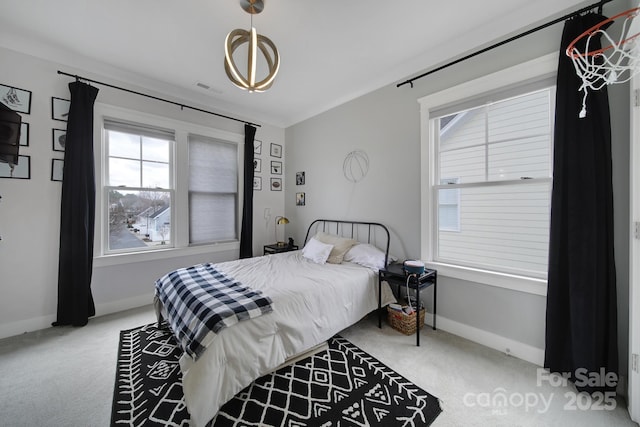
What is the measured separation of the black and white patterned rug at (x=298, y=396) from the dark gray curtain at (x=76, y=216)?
1017 mm

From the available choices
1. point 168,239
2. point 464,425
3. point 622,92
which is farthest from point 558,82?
point 168,239

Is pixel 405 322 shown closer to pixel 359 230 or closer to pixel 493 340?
pixel 493 340

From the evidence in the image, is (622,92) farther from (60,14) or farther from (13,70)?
(13,70)

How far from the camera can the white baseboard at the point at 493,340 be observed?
2.00 m

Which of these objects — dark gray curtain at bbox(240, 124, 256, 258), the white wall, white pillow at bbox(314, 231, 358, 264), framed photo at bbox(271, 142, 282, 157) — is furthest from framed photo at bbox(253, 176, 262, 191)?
the white wall

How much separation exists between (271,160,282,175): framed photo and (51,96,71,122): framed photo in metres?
2.54

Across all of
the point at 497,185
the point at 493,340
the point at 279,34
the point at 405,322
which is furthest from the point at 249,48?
the point at 493,340

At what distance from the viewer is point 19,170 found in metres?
2.38

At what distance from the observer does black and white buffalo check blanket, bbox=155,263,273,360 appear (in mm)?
1537

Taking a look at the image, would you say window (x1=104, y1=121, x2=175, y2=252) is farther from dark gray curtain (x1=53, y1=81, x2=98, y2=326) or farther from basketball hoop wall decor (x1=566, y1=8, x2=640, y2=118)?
basketball hoop wall decor (x1=566, y1=8, x2=640, y2=118)

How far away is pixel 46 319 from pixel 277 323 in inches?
103

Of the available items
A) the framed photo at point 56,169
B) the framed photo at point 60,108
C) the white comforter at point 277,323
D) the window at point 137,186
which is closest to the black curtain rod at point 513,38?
the white comforter at point 277,323

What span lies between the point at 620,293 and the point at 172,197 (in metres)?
4.43

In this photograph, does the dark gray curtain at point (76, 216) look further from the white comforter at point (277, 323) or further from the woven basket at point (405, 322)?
the woven basket at point (405, 322)
